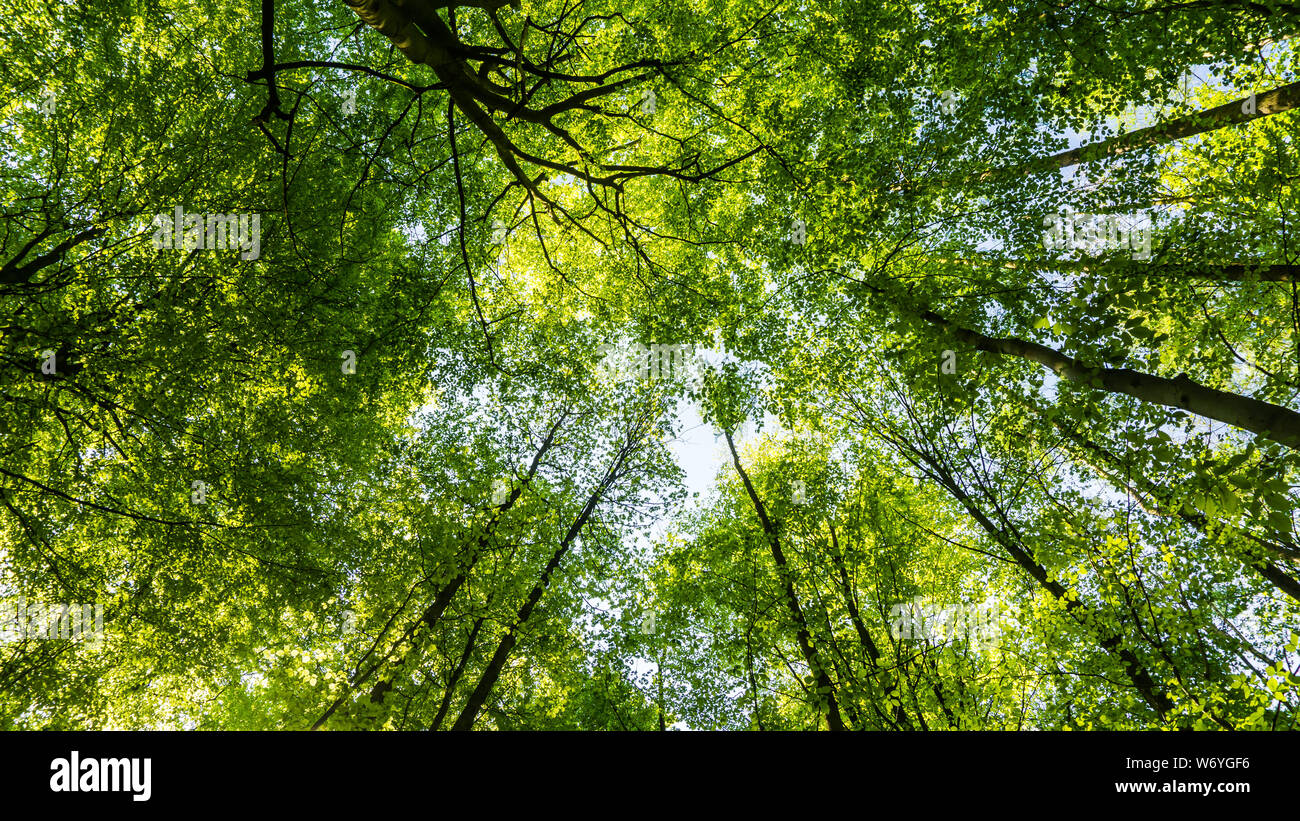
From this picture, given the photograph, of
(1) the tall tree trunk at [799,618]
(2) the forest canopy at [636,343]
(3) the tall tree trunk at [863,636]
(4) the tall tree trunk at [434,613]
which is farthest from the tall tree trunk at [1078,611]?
(4) the tall tree trunk at [434,613]

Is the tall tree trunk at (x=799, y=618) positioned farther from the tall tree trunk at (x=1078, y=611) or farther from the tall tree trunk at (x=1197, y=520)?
the tall tree trunk at (x=1197, y=520)

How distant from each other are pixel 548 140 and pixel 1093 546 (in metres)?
11.5

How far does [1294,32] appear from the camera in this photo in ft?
23.6

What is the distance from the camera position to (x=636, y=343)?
15312mm

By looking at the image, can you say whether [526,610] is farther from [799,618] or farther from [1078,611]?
[1078,611]

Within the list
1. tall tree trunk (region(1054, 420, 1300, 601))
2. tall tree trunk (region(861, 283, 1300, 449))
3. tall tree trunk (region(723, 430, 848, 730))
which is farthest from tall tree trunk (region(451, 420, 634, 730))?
tall tree trunk (region(1054, 420, 1300, 601))

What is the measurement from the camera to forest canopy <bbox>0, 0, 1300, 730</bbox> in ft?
23.5

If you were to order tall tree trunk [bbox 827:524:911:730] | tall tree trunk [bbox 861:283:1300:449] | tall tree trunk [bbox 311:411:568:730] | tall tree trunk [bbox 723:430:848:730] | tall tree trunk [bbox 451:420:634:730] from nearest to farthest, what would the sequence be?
tall tree trunk [bbox 861:283:1300:449]
tall tree trunk [bbox 311:411:568:730]
tall tree trunk [bbox 827:524:911:730]
tall tree trunk [bbox 723:430:848:730]
tall tree trunk [bbox 451:420:634:730]

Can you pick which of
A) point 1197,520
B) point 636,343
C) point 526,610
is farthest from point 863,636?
point 636,343

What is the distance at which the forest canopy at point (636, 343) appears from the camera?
717 cm

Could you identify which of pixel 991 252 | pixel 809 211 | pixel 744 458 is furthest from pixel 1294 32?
pixel 744 458

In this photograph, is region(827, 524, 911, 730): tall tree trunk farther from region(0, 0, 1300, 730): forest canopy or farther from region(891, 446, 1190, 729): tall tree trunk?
region(891, 446, 1190, 729): tall tree trunk

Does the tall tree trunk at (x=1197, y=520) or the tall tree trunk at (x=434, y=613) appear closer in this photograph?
the tall tree trunk at (x=1197, y=520)
